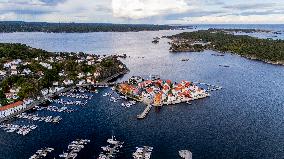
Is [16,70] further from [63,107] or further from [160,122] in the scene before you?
[160,122]

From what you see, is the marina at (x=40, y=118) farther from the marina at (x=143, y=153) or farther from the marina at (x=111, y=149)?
the marina at (x=143, y=153)

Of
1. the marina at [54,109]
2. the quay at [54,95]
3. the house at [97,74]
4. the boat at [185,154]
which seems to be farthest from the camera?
the house at [97,74]

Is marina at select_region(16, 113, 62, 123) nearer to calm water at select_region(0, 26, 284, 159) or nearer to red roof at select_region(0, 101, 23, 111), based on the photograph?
calm water at select_region(0, 26, 284, 159)

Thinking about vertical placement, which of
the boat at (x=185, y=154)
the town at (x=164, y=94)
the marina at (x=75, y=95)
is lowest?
the boat at (x=185, y=154)

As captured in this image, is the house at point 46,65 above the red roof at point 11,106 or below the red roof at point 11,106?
above

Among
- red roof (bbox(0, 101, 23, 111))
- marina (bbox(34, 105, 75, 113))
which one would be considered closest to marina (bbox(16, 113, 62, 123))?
red roof (bbox(0, 101, 23, 111))

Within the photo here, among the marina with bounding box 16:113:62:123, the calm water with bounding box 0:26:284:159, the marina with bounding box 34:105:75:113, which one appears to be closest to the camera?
the calm water with bounding box 0:26:284:159

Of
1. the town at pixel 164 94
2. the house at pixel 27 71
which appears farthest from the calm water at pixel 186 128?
the house at pixel 27 71

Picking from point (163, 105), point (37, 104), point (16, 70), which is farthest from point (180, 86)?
point (16, 70)

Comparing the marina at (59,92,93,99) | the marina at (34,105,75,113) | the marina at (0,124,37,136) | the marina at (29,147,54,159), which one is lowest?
the marina at (29,147,54,159)
